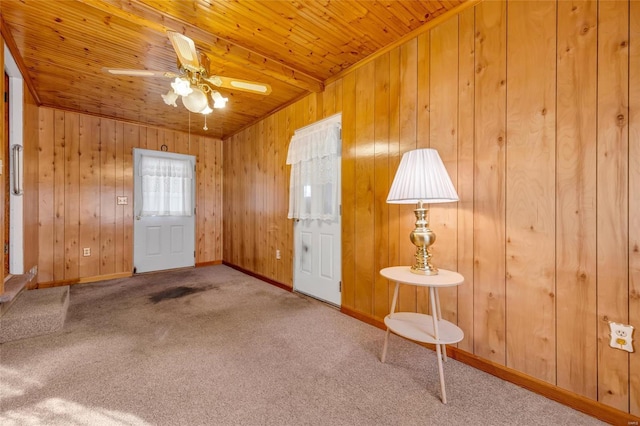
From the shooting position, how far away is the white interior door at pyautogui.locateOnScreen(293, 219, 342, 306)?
2.96 meters

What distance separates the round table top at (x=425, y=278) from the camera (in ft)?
5.07

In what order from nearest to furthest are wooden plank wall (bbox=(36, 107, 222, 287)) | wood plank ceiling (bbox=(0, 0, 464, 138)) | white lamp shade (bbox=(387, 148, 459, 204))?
white lamp shade (bbox=(387, 148, 459, 204)), wood plank ceiling (bbox=(0, 0, 464, 138)), wooden plank wall (bbox=(36, 107, 222, 287))

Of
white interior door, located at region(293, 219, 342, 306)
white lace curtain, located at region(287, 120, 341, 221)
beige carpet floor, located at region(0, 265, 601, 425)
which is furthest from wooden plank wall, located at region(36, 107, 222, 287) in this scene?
white interior door, located at region(293, 219, 342, 306)

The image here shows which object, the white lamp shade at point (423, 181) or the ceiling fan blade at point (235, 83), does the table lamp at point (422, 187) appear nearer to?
the white lamp shade at point (423, 181)

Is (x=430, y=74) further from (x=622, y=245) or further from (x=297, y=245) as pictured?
(x=297, y=245)

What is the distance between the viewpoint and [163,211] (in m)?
4.64

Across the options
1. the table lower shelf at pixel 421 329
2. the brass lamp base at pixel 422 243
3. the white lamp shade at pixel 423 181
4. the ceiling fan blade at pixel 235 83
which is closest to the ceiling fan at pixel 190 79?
the ceiling fan blade at pixel 235 83

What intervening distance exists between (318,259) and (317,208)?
1.96ft

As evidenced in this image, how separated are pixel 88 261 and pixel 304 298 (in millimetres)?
3329

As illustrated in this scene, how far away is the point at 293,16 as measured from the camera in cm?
201

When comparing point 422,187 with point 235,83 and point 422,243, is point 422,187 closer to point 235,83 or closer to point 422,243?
point 422,243

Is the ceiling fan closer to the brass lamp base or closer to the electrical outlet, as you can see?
the brass lamp base

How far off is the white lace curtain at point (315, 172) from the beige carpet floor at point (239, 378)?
1.16 m

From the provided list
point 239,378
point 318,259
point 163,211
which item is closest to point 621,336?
point 239,378
